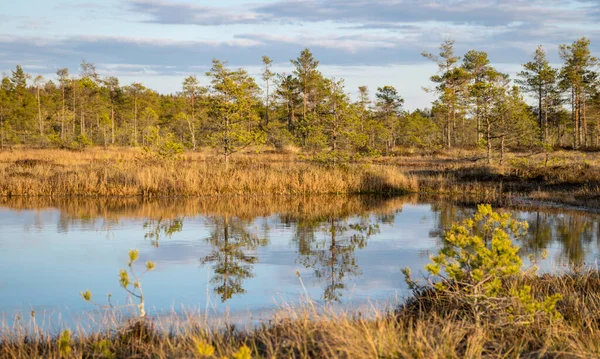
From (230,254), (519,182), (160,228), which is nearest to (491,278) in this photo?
(230,254)

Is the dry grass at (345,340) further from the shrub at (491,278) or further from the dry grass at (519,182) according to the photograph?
the dry grass at (519,182)

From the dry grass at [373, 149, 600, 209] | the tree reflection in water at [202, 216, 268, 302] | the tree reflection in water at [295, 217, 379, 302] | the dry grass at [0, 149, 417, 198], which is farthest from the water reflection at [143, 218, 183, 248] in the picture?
the dry grass at [373, 149, 600, 209]

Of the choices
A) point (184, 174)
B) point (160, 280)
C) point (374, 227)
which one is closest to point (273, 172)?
point (184, 174)

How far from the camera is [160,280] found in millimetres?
9266

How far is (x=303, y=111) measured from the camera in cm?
6138

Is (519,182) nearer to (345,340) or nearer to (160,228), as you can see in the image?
(160,228)

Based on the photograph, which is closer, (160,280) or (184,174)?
(160,280)

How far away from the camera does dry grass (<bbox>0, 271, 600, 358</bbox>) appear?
4.81 m

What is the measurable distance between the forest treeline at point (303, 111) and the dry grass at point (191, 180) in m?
1.14

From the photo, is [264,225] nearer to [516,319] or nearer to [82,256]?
[82,256]

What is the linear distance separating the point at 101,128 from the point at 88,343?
57.7 m

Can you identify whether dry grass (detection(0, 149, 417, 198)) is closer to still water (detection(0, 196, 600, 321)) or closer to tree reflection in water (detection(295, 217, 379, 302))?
still water (detection(0, 196, 600, 321))

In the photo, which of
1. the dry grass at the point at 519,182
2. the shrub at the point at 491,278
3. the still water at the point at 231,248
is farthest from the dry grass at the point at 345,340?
→ the dry grass at the point at 519,182

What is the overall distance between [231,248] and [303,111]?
49.9 metres
